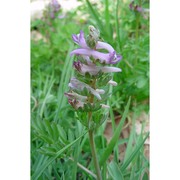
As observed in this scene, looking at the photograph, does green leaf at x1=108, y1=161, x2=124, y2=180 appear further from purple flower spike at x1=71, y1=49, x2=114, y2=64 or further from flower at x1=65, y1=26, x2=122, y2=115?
purple flower spike at x1=71, y1=49, x2=114, y2=64

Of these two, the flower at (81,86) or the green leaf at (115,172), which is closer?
the flower at (81,86)

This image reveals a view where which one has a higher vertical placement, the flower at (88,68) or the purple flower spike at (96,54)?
the purple flower spike at (96,54)

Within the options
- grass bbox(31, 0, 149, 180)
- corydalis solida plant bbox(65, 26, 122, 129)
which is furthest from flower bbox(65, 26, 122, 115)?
grass bbox(31, 0, 149, 180)

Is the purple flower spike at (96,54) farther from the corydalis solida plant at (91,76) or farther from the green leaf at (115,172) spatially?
the green leaf at (115,172)

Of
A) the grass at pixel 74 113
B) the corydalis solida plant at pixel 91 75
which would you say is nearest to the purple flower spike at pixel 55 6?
the grass at pixel 74 113

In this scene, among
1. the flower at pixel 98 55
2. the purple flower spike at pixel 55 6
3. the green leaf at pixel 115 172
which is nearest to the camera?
the flower at pixel 98 55

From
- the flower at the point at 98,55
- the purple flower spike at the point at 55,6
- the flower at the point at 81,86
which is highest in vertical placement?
the purple flower spike at the point at 55,6

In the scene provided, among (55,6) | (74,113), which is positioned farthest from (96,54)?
(55,6)

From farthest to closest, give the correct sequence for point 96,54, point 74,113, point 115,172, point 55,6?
Result: point 55,6
point 74,113
point 115,172
point 96,54

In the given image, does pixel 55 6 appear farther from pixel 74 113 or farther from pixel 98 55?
pixel 98 55
